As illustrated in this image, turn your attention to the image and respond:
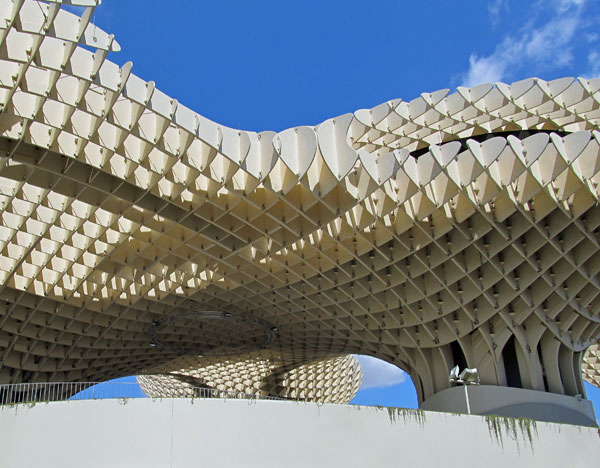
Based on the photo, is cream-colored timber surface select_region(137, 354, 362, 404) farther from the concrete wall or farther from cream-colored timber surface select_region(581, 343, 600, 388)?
the concrete wall

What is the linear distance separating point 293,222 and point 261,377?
3880 centimetres

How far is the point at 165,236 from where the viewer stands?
108ft

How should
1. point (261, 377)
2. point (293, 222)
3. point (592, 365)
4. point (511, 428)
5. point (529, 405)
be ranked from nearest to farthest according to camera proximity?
point (511, 428)
point (293, 222)
point (529, 405)
point (592, 365)
point (261, 377)

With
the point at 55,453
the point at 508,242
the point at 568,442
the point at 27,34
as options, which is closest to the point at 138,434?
the point at 55,453

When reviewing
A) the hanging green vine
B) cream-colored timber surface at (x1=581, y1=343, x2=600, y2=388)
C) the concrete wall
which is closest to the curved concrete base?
the hanging green vine

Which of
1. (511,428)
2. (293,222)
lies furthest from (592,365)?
(293,222)

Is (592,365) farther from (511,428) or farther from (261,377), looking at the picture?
(511,428)

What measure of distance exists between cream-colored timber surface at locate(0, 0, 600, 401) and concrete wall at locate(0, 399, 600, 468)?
9.78 m

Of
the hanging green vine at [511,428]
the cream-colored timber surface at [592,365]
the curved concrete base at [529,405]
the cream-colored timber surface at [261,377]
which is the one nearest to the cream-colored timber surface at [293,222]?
the curved concrete base at [529,405]

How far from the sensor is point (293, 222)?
30.8 meters

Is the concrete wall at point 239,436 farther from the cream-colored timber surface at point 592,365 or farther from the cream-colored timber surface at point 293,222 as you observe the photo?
the cream-colored timber surface at point 592,365

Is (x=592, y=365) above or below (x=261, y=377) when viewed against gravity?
below

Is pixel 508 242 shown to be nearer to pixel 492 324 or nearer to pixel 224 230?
pixel 492 324

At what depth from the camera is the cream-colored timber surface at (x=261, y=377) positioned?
61062 mm
